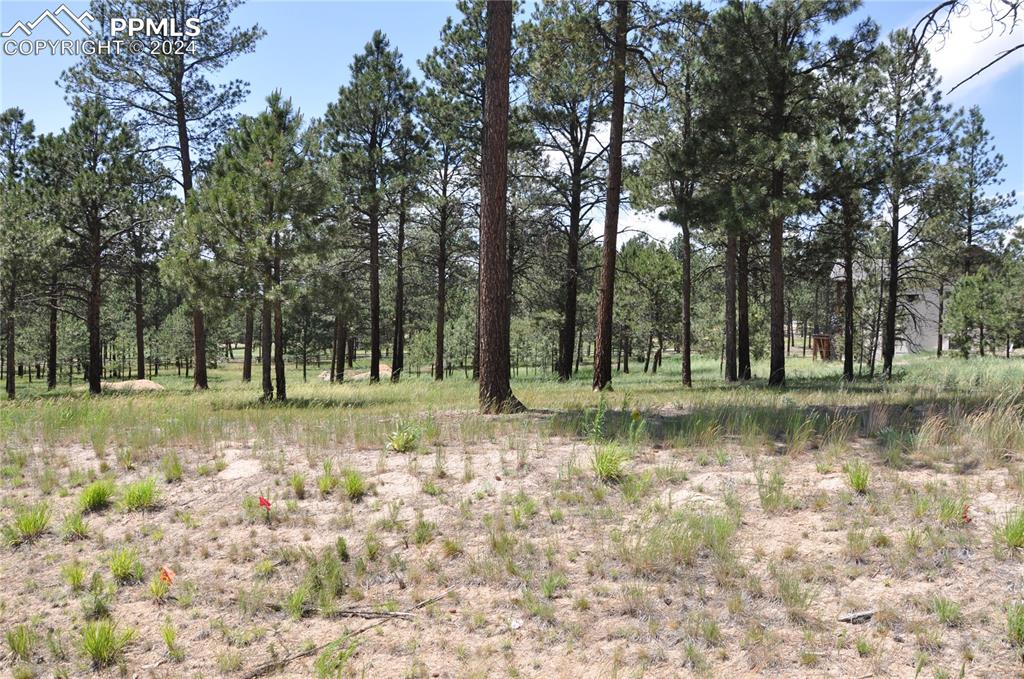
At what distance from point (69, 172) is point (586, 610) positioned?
24805mm

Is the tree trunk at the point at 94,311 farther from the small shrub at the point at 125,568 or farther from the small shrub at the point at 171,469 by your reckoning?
the small shrub at the point at 125,568

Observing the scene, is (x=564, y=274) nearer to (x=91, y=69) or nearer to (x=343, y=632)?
(x=91, y=69)

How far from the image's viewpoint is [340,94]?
21.8m

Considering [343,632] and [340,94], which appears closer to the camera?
[343,632]

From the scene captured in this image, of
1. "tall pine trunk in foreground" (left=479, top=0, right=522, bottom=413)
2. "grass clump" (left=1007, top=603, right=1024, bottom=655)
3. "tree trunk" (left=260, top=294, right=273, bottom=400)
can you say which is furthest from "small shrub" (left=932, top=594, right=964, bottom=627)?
"tree trunk" (left=260, top=294, right=273, bottom=400)

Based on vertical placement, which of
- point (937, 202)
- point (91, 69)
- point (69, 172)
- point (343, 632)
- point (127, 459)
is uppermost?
point (91, 69)

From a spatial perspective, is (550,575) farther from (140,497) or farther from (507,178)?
(507,178)

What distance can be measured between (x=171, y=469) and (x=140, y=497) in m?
0.62

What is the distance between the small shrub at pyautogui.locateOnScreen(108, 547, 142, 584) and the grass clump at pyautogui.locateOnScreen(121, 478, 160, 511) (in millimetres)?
850

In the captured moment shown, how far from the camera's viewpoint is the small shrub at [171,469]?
5422 millimetres

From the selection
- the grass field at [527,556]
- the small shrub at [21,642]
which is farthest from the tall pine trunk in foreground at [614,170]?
the small shrub at [21,642]

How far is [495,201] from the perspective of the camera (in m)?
9.02

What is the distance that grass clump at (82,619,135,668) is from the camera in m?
3.21

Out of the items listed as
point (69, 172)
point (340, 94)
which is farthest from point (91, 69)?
point (340, 94)
